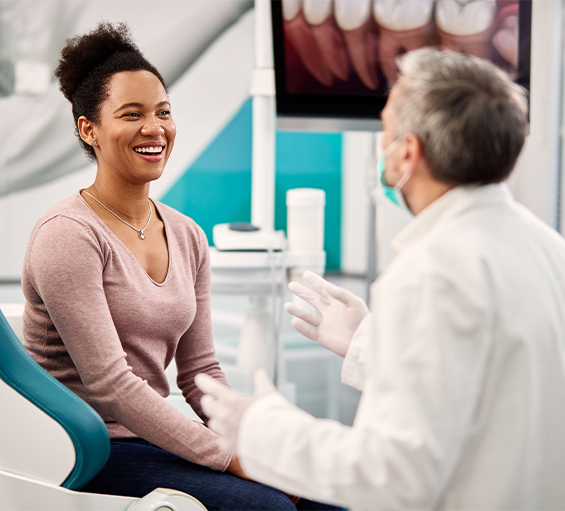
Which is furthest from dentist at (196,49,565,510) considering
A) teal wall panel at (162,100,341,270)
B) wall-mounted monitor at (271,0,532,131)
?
teal wall panel at (162,100,341,270)

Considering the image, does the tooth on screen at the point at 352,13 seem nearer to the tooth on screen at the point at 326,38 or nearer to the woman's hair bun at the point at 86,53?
the tooth on screen at the point at 326,38

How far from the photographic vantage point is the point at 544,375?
2.14ft

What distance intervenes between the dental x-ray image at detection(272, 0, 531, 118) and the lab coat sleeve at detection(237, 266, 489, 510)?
155cm

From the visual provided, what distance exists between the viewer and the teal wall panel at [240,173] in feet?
10.2

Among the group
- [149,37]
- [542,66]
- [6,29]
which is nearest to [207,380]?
[542,66]

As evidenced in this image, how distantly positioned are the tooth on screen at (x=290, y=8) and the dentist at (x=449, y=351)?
56.9 inches

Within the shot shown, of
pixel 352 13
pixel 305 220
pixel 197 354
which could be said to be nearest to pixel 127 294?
pixel 197 354

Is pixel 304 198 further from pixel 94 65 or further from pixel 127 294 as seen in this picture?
pixel 127 294

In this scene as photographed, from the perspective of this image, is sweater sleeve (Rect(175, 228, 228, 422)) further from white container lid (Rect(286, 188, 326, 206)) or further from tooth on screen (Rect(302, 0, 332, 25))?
tooth on screen (Rect(302, 0, 332, 25))

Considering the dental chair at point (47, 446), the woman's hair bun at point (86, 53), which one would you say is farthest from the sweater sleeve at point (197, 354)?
the woman's hair bun at point (86, 53)

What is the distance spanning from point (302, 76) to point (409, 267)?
157cm

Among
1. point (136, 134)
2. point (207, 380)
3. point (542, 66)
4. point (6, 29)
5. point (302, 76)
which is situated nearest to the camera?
point (207, 380)

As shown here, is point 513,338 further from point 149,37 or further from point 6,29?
point 6,29

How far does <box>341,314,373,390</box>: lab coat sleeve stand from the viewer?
90 centimetres
